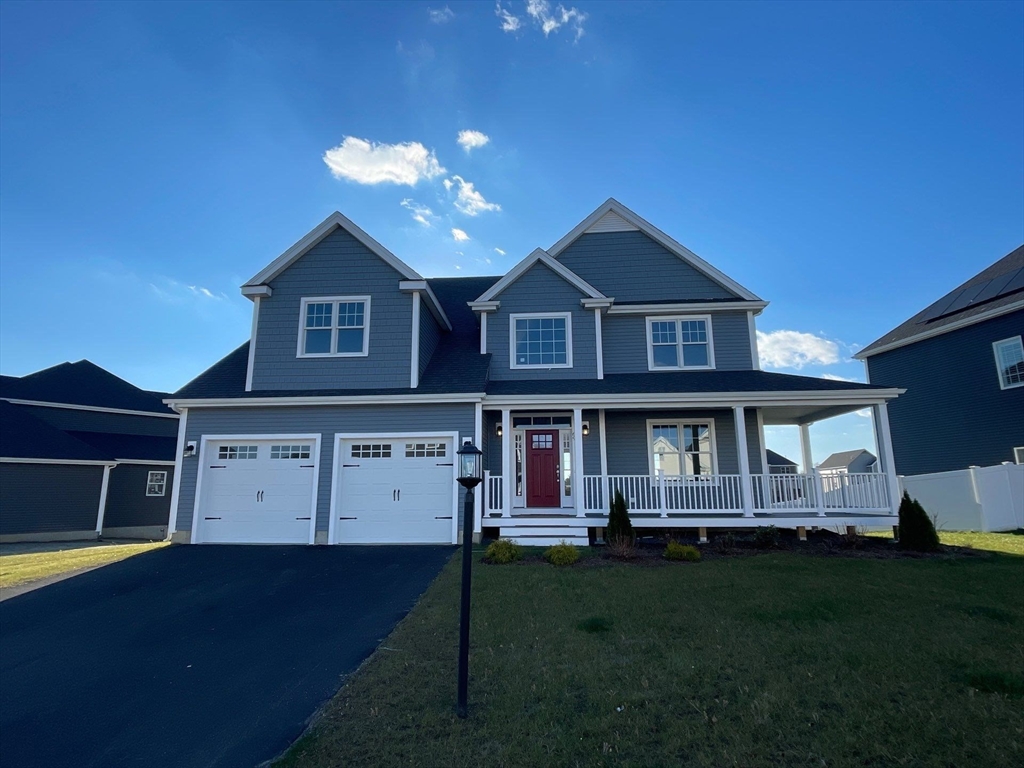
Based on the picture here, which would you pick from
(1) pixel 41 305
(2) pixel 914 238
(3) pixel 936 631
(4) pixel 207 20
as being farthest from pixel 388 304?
(2) pixel 914 238

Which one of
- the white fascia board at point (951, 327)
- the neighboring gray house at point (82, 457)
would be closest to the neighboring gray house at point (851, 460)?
the white fascia board at point (951, 327)

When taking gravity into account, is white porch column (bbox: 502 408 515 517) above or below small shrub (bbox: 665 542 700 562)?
above

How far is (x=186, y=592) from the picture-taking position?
850 centimetres

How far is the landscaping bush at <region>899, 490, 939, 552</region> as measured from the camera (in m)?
10.6

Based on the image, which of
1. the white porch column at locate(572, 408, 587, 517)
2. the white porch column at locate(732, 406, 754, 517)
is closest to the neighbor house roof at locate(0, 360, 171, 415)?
the white porch column at locate(572, 408, 587, 517)

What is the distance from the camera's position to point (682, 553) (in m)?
10.1

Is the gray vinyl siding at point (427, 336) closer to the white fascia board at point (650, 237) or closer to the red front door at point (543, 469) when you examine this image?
the red front door at point (543, 469)

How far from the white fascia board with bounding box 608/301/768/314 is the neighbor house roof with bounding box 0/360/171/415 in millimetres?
22978

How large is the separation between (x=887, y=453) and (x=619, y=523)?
6435 mm

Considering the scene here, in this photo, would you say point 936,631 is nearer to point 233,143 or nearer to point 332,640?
point 332,640

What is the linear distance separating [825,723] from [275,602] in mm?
7085

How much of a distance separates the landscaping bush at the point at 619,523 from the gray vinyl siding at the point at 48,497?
20.4 metres

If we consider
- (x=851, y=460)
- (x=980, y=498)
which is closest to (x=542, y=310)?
(x=980, y=498)

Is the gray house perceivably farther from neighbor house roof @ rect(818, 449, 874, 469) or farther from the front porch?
neighbor house roof @ rect(818, 449, 874, 469)
